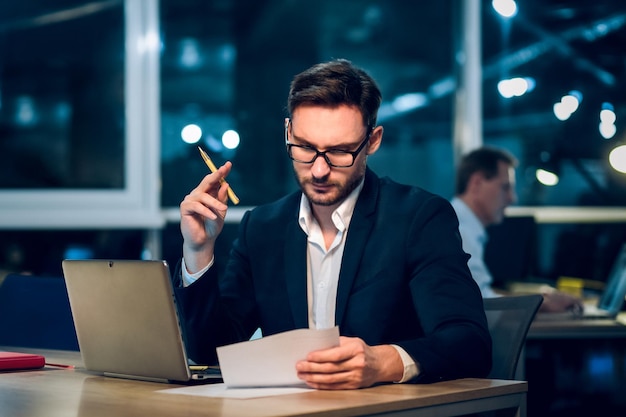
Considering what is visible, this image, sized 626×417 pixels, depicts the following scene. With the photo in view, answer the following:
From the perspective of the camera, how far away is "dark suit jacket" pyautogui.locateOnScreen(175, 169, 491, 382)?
2.17 m

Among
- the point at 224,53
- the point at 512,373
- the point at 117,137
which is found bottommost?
the point at 512,373

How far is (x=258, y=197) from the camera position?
5520mm

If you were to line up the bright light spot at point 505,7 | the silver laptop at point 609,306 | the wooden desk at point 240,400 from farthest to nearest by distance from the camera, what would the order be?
the bright light spot at point 505,7 → the silver laptop at point 609,306 → the wooden desk at point 240,400

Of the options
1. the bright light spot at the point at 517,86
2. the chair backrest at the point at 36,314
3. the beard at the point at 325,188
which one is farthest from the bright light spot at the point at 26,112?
the beard at the point at 325,188

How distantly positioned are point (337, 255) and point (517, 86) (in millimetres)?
3797

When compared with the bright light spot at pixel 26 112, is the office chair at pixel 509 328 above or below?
below

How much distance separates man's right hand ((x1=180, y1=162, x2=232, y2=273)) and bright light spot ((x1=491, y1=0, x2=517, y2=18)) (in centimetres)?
408

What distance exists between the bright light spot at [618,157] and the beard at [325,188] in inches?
160

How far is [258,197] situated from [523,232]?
4.91 feet

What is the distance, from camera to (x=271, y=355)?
1854mm

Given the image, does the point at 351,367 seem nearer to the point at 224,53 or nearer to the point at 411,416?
the point at 411,416

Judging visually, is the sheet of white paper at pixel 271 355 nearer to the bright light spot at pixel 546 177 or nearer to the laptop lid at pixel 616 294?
the laptop lid at pixel 616 294

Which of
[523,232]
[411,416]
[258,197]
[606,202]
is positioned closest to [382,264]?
[411,416]

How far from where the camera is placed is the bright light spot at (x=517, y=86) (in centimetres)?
595
